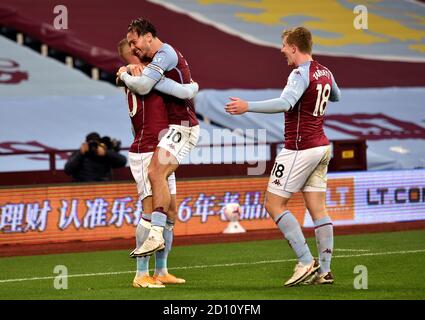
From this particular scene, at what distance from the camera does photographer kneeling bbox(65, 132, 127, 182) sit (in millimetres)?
16484

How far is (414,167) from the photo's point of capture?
63.1 ft

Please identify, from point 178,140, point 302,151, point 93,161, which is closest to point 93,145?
point 93,161

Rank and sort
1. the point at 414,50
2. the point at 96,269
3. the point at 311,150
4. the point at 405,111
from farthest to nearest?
1. the point at 414,50
2. the point at 405,111
3. the point at 96,269
4. the point at 311,150

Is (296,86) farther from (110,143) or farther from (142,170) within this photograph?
(110,143)

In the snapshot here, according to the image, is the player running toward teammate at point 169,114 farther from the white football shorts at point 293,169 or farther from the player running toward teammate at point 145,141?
the white football shorts at point 293,169

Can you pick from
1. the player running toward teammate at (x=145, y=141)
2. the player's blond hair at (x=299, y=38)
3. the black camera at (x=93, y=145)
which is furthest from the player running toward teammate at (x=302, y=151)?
the black camera at (x=93, y=145)

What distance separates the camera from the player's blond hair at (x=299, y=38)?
9930 mm

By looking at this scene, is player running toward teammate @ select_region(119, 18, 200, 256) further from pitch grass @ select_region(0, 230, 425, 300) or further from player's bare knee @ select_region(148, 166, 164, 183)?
pitch grass @ select_region(0, 230, 425, 300)

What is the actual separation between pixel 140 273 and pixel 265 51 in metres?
15.9

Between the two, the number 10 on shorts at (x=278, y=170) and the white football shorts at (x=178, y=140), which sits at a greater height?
the white football shorts at (x=178, y=140)

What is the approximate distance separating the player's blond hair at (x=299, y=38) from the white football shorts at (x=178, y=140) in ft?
4.02

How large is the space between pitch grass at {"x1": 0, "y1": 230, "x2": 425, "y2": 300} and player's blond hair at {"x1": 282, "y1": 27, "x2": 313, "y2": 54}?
6.98 feet
